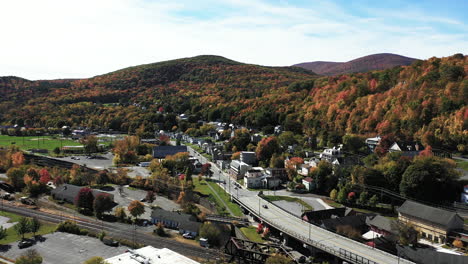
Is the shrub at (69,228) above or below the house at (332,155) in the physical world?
below

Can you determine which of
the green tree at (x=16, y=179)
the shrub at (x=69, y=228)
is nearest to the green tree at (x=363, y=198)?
the shrub at (x=69, y=228)

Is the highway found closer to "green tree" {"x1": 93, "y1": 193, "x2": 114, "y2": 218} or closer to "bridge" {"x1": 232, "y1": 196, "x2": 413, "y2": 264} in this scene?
"bridge" {"x1": 232, "y1": 196, "x2": 413, "y2": 264}

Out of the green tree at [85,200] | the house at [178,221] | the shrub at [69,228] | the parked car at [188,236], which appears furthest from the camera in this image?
the green tree at [85,200]

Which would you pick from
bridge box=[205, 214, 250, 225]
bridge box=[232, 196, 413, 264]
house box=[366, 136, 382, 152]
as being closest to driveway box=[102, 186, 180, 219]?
bridge box=[205, 214, 250, 225]

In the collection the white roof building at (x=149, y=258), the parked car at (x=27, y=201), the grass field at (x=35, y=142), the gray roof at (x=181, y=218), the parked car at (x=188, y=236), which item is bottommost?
the parked car at (x=188, y=236)

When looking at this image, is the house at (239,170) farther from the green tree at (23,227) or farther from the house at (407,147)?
the green tree at (23,227)

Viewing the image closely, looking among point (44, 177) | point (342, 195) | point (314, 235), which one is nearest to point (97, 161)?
point (44, 177)
